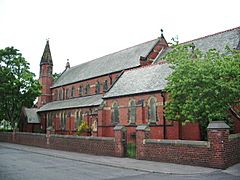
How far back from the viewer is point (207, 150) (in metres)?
14.7

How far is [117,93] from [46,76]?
97.0ft

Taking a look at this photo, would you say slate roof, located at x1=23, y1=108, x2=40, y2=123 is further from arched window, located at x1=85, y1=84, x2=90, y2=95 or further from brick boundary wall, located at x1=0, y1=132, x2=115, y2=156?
arched window, located at x1=85, y1=84, x2=90, y2=95

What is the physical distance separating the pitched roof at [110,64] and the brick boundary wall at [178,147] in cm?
1491

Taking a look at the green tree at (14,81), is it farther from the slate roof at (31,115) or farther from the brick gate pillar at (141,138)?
the brick gate pillar at (141,138)

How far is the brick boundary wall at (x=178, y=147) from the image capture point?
1434 centimetres

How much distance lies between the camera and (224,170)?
45.4 ft

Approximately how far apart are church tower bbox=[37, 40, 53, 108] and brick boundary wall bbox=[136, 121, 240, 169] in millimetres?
40323

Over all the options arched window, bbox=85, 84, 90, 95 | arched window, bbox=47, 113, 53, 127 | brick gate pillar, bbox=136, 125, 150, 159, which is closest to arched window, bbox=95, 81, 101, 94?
arched window, bbox=85, 84, 90, 95

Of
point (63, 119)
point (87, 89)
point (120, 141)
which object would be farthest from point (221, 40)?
point (63, 119)

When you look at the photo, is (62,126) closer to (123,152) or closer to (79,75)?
(79,75)

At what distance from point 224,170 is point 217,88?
456 centimetres

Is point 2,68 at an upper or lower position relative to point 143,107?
upper

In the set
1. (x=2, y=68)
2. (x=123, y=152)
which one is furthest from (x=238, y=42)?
(x=2, y=68)

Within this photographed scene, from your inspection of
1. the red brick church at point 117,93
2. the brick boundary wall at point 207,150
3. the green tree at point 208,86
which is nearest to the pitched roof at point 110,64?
the red brick church at point 117,93
